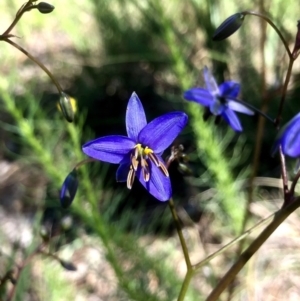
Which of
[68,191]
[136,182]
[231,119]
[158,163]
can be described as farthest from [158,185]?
[136,182]

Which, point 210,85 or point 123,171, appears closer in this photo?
point 123,171

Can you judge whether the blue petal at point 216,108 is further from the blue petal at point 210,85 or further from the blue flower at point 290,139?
the blue flower at point 290,139

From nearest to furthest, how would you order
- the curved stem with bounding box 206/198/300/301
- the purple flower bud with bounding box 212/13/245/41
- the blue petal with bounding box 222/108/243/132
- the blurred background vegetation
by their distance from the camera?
the curved stem with bounding box 206/198/300/301, the purple flower bud with bounding box 212/13/245/41, the blue petal with bounding box 222/108/243/132, the blurred background vegetation

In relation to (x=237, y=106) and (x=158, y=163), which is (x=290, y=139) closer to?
(x=158, y=163)

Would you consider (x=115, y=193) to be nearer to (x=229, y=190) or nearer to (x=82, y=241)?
(x=82, y=241)

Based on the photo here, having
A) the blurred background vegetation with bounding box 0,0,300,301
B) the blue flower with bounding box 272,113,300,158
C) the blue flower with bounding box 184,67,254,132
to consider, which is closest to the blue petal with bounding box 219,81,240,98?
the blue flower with bounding box 184,67,254,132

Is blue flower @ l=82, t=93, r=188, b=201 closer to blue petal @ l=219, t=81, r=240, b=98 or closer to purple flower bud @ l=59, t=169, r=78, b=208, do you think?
purple flower bud @ l=59, t=169, r=78, b=208

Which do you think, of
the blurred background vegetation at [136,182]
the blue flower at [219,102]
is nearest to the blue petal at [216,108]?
the blue flower at [219,102]
